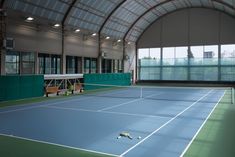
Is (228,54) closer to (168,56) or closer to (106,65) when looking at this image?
(168,56)

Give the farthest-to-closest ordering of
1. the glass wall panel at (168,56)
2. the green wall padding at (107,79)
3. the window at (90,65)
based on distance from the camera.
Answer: the glass wall panel at (168,56), the window at (90,65), the green wall padding at (107,79)

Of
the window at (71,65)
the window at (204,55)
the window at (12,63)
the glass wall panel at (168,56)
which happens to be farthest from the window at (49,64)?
the window at (204,55)

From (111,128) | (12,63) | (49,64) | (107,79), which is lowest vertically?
(111,128)

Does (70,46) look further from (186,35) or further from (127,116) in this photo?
(186,35)

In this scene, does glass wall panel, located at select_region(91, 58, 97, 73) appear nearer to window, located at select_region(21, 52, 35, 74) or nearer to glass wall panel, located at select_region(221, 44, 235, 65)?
window, located at select_region(21, 52, 35, 74)

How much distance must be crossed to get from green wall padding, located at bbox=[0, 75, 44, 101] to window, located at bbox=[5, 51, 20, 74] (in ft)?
6.60

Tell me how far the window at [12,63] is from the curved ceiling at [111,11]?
3.86m

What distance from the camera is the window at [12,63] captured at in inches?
894

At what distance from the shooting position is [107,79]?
35.0 m

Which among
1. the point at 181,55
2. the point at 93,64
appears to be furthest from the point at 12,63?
the point at 181,55

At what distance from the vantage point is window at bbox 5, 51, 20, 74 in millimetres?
22719

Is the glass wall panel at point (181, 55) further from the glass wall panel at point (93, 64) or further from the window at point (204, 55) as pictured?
the glass wall panel at point (93, 64)

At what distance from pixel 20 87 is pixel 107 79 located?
15.1 meters

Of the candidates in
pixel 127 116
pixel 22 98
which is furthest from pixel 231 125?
pixel 22 98
